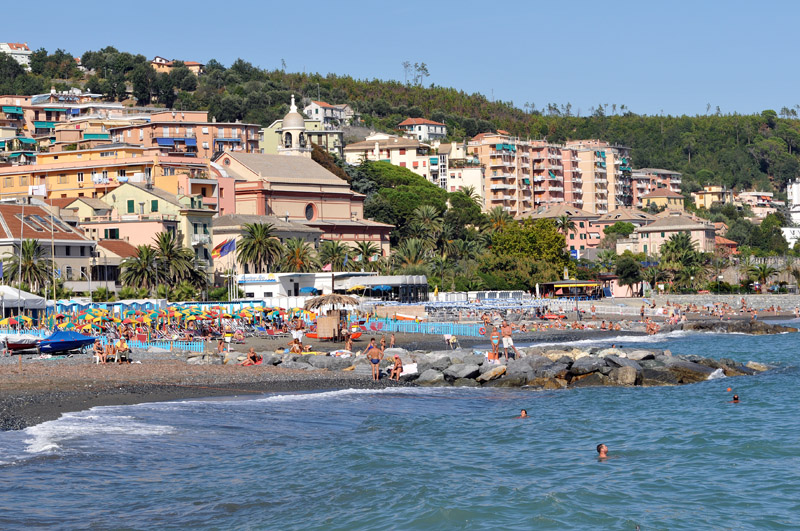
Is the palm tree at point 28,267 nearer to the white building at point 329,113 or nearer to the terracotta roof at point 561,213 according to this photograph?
the terracotta roof at point 561,213

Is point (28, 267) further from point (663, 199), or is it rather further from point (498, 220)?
point (663, 199)

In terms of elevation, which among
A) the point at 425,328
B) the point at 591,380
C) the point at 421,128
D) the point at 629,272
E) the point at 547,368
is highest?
the point at 421,128

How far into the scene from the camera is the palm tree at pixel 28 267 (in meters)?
59.4

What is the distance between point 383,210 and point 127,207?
3815 centimetres

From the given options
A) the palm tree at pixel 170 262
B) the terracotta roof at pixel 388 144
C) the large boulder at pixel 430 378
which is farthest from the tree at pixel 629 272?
the large boulder at pixel 430 378

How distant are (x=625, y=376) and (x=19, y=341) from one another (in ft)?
79.6

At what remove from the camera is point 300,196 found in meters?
98.8

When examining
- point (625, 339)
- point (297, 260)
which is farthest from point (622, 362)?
point (297, 260)

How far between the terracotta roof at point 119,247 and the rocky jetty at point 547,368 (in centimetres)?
3215

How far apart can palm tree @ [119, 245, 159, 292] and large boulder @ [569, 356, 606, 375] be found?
34.9 meters

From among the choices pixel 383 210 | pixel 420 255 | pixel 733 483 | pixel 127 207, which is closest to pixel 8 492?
pixel 733 483

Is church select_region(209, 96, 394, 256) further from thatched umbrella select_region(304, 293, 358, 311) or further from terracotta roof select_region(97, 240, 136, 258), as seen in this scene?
thatched umbrella select_region(304, 293, 358, 311)

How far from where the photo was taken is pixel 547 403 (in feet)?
104

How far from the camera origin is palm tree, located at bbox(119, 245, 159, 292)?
6450 cm
